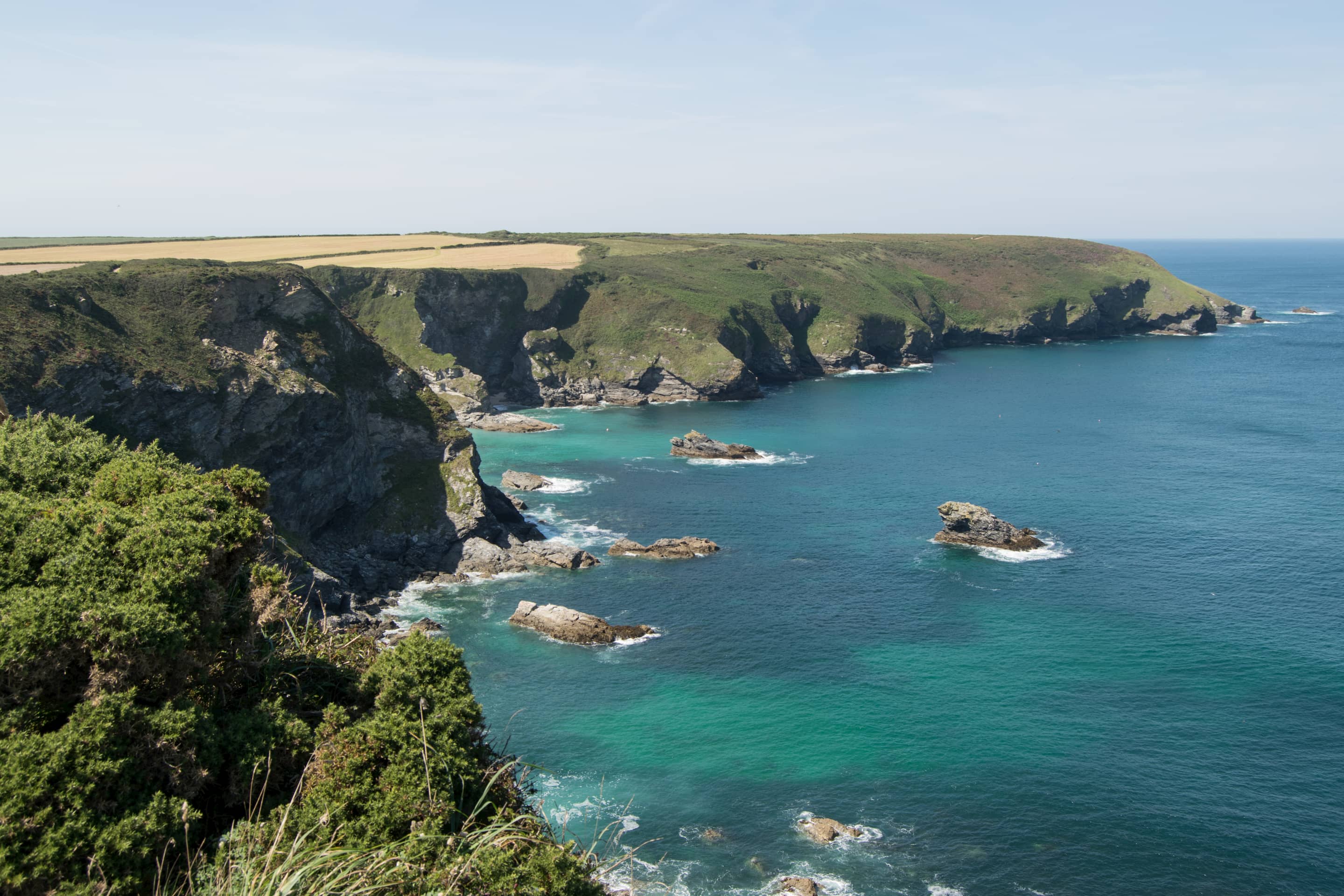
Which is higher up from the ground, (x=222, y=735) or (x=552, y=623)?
(x=222, y=735)

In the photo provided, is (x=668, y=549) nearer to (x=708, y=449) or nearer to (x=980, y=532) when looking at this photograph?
(x=980, y=532)

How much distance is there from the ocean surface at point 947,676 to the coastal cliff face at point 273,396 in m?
13.0

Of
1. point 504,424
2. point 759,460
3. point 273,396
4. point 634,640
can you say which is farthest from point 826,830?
point 504,424

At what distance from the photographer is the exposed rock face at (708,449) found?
139m

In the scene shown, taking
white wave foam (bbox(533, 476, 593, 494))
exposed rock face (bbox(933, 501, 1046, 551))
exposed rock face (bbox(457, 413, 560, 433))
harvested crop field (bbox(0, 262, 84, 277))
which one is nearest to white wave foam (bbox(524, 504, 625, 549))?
white wave foam (bbox(533, 476, 593, 494))

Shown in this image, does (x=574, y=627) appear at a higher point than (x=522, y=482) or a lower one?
lower

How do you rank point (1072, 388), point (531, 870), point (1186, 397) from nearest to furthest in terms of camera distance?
point (531, 870) → point (1186, 397) → point (1072, 388)

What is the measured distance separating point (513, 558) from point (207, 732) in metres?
67.6

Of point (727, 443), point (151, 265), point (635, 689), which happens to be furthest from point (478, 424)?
point (635, 689)

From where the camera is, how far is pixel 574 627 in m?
77.2

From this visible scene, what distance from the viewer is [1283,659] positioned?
229 feet

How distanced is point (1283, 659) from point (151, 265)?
117 meters

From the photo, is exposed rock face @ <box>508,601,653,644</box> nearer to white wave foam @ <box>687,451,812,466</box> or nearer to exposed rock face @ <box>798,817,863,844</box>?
exposed rock face @ <box>798,817,863,844</box>

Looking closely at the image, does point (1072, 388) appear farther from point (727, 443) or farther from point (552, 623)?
point (552, 623)
